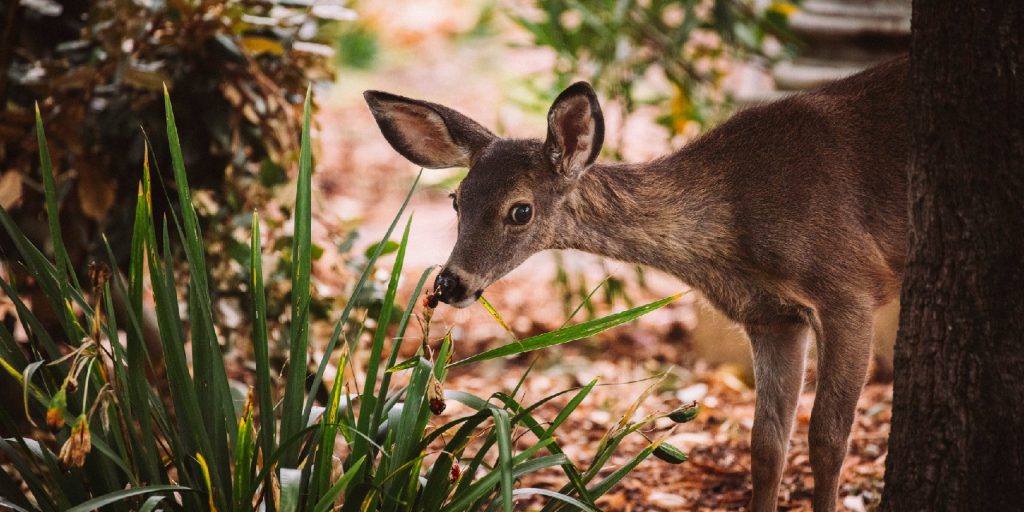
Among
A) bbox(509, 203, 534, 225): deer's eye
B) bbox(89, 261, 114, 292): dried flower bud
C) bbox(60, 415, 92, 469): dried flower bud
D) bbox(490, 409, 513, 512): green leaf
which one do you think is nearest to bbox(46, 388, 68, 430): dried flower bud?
bbox(60, 415, 92, 469): dried flower bud

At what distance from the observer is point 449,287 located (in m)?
3.72

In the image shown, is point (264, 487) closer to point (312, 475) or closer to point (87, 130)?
point (312, 475)

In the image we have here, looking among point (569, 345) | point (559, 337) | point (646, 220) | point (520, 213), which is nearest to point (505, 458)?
point (559, 337)

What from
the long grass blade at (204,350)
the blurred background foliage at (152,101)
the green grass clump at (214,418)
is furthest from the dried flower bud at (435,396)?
the blurred background foliage at (152,101)

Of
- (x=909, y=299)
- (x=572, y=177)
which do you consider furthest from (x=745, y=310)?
(x=909, y=299)

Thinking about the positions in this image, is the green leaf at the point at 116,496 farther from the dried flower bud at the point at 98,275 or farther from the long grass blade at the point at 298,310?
the dried flower bud at the point at 98,275

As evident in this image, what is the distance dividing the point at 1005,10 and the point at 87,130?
130 inches

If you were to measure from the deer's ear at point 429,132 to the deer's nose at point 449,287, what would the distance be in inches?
24.3

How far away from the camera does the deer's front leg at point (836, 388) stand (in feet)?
13.0

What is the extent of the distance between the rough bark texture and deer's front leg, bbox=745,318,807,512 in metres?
1.02

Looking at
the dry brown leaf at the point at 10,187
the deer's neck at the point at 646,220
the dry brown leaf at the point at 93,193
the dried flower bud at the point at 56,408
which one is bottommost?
the dry brown leaf at the point at 10,187

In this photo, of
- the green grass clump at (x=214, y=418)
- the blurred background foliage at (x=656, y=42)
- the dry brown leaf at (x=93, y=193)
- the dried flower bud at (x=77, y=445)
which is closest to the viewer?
the dried flower bud at (x=77, y=445)

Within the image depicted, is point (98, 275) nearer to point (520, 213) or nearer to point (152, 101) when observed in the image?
point (520, 213)

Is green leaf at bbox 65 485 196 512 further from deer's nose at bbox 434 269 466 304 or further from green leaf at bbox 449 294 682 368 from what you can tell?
deer's nose at bbox 434 269 466 304
